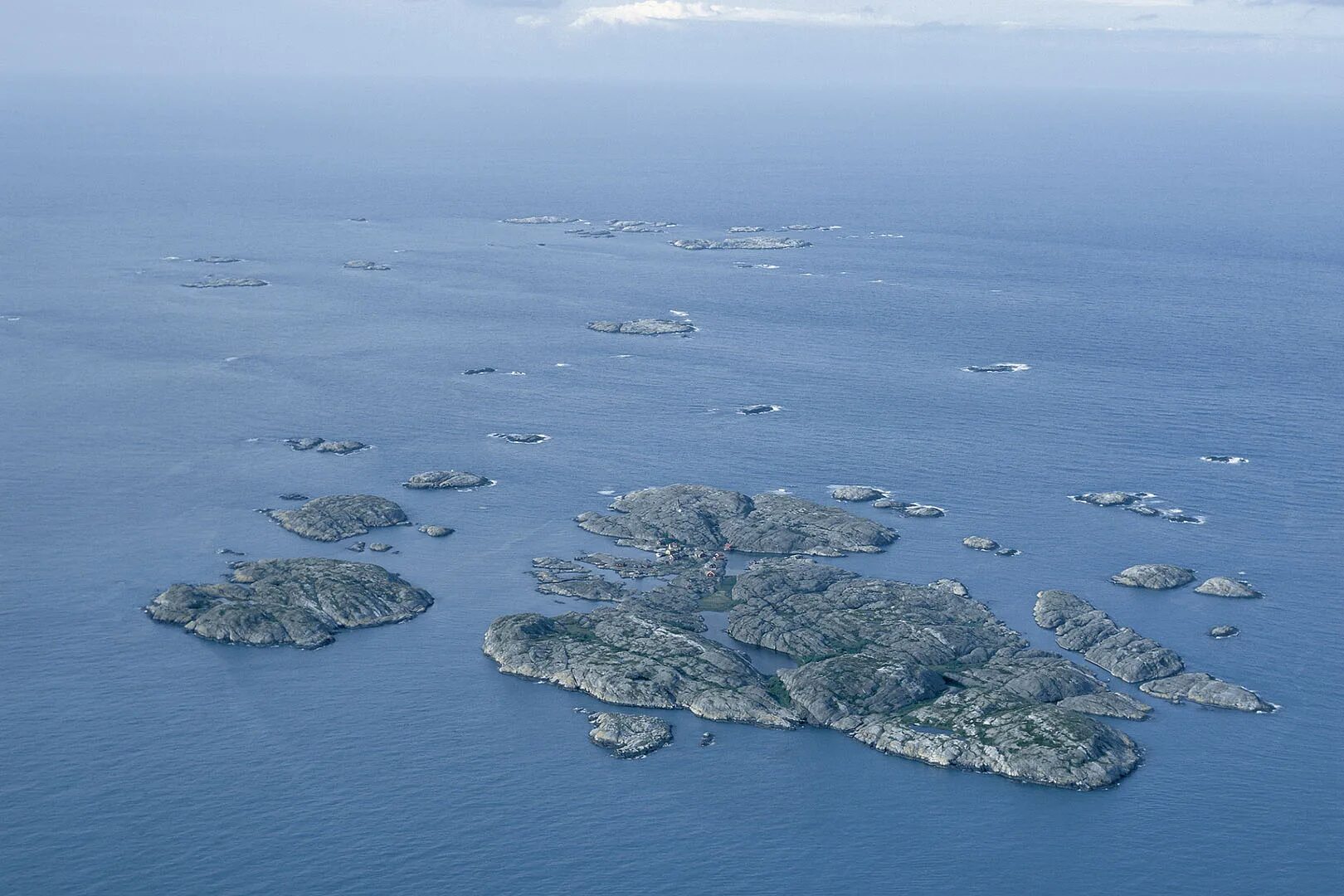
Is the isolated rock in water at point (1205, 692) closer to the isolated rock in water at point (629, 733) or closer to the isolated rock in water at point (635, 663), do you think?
the isolated rock in water at point (635, 663)

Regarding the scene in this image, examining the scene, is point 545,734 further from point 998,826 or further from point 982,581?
point 982,581

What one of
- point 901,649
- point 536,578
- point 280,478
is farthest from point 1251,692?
point 280,478

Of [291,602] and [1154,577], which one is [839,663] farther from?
[291,602]

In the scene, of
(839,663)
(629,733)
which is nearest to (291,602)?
(629,733)

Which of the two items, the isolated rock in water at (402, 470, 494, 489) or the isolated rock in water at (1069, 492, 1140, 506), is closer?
the isolated rock in water at (1069, 492, 1140, 506)

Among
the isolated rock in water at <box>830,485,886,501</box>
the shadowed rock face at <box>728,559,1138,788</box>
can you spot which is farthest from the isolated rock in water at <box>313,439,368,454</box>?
the shadowed rock face at <box>728,559,1138,788</box>

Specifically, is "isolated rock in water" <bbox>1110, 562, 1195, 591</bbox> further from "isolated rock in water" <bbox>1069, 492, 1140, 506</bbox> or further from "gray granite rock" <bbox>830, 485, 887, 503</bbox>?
"gray granite rock" <bbox>830, 485, 887, 503</bbox>

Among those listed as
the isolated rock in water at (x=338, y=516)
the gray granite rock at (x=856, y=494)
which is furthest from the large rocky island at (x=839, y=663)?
the isolated rock in water at (x=338, y=516)
